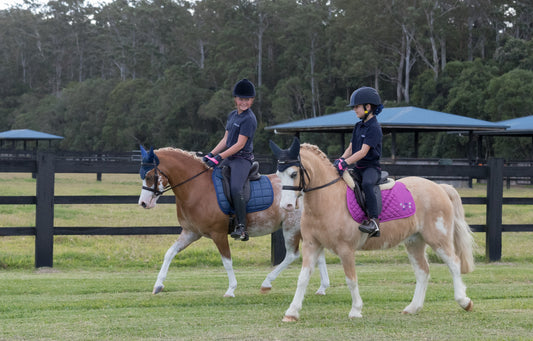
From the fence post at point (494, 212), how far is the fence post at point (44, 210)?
23.6ft

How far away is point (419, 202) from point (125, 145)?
2817 inches

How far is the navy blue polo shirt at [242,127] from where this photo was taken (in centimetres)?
820

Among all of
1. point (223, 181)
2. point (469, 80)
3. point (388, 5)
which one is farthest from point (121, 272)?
point (388, 5)

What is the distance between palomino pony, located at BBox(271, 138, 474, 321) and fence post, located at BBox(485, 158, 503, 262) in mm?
4509

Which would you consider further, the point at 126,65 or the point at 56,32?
the point at 56,32

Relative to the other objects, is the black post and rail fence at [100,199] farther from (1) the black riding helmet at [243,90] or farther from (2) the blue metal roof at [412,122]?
(2) the blue metal roof at [412,122]

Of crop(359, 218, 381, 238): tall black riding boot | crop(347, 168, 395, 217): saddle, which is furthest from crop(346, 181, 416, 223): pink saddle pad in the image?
crop(359, 218, 381, 238): tall black riding boot

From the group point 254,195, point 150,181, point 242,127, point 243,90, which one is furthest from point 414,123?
point 150,181

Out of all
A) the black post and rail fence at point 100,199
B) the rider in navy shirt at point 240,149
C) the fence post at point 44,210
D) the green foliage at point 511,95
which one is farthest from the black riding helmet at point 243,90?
the green foliage at point 511,95

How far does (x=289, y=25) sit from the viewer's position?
222 ft

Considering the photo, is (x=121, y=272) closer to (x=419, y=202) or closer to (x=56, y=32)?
(x=419, y=202)

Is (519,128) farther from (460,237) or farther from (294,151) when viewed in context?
(294,151)

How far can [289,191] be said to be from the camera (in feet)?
20.7

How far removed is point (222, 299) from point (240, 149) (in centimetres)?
176
